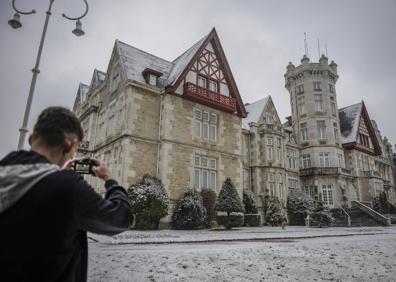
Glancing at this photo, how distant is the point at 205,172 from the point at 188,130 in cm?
315

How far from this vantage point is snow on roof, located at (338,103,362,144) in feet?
122

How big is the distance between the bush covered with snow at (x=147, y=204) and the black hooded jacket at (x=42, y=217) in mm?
13581

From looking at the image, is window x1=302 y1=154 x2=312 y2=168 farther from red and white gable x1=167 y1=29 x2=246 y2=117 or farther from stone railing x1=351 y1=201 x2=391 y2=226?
red and white gable x1=167 y1=29 x2=246 y2=117

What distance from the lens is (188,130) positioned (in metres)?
19.0

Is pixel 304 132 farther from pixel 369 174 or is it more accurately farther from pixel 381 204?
pixel 381 204

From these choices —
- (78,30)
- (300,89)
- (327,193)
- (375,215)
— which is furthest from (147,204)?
(300,89)

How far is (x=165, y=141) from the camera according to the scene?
17.6 meters

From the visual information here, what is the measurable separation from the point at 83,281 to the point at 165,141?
16.0m

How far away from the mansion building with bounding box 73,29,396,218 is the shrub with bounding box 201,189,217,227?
821 millimetres

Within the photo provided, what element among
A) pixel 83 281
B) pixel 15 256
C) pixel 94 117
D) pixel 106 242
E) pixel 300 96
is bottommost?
pixel 106 242

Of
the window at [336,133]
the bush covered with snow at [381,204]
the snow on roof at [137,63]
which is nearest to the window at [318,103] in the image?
the window at [336,133]

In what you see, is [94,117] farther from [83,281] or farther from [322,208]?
[83,281]

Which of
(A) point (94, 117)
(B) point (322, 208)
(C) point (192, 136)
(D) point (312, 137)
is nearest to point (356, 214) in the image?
(B) point (322, 208)

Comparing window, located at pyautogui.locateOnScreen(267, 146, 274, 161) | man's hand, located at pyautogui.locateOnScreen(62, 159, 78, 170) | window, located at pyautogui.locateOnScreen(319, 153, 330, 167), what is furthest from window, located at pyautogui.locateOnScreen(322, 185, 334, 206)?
man's hand, located at pyautogui.locateOnScreen(62, 159, 78, 170)
